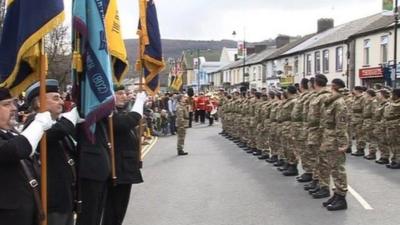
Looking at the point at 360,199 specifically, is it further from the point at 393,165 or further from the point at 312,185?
the point at 393,165

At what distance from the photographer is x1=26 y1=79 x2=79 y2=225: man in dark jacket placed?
482 centimetres

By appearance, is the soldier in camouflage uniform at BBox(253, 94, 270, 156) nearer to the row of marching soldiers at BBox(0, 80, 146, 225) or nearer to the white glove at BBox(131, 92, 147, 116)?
the white glove at BBox(131, 92, 147, 116)

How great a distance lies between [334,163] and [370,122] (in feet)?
24.8

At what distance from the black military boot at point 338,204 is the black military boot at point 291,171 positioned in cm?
369

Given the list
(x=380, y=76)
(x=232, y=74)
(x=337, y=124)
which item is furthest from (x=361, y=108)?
(x=232, y=74)

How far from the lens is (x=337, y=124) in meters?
8.95

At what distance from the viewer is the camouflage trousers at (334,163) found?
Answer: 869cm

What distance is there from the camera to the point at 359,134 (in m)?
16.3

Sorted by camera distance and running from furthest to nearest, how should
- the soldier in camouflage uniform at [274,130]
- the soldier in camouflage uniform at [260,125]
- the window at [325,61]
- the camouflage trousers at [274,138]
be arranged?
the window at [325,61]
the soldier in camouflage uniform at [260,125]
the soldier in camouflage uniform at [274,130]
the camouflage trousers at [274,138]

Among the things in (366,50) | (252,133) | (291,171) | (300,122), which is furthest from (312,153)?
(366,50)

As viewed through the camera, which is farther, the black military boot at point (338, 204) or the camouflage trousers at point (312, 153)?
the camouflage trousers at point (312, 153)

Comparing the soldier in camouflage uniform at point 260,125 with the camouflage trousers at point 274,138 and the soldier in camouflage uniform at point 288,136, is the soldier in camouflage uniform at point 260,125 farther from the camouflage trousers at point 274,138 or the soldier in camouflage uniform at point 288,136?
the soldier in camouflage uniform at point 288,136

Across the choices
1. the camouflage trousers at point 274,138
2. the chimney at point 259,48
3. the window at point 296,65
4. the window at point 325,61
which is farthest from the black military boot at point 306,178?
the chimney at point 259,48

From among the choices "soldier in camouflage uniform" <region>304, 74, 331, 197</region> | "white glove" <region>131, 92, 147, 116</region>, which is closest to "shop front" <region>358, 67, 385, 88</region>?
"soldier in camouflage uniform" <region>304, 74, 331, 197</region>
